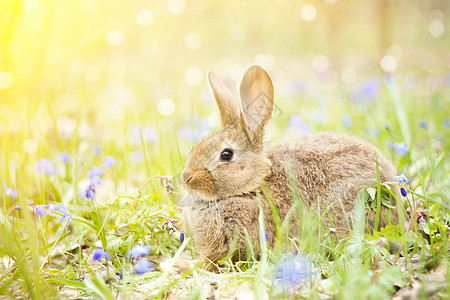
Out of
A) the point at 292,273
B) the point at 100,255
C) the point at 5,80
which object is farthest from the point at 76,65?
the point at 292,273

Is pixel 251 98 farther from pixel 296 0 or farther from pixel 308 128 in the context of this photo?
pixel 296 0

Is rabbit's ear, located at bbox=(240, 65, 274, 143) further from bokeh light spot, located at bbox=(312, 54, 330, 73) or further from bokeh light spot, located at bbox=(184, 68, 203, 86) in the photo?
A: bokeh light spot, located at bbox=(312, 54, 330, 73)

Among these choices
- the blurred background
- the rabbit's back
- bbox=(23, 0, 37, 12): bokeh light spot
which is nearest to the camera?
the rabbit's back

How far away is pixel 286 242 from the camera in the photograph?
3.37 m

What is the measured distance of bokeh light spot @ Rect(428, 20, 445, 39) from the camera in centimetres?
1284

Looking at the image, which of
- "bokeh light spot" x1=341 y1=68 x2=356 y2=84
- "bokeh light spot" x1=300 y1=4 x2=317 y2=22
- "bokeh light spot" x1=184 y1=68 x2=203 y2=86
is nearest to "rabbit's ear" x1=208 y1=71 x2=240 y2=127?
"bokeh light spot" x1=341 y1=68 x2=356 y2=84

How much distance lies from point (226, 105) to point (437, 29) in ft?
37.5

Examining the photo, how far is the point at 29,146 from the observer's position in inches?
203

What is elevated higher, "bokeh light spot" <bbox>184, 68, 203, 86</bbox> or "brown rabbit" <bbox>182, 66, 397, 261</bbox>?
"bokeh light spot" <bbox>184, 68, 203, 86</bbox>

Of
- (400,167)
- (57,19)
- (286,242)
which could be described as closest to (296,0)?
(57,19)

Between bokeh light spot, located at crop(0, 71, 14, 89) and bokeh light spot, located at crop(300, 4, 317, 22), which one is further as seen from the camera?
bokeh light spot, located at crop(300, 4, 317, 22)

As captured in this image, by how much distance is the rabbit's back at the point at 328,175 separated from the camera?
3.57 m

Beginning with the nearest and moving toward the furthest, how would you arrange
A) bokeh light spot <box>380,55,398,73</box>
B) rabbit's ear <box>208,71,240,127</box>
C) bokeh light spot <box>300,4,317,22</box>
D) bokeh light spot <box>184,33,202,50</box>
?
rabbit's ear <box>208,71,240,127</box>, bokeh light spot <box>380,55,398,73</box>, bokeh light spot <box>184,33,202,50</box>, bokeh light spot <box>300,4,317,22</box>

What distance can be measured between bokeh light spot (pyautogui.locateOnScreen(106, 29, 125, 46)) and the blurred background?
64mm
